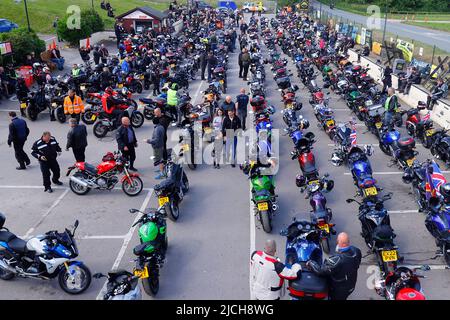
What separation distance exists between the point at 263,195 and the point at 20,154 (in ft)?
21.0

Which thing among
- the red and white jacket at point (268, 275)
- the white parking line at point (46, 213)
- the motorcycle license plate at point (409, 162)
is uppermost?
the red and white jacket at point (268, 275)

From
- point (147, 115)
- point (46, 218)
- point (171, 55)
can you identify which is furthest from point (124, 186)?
point (171, 55)

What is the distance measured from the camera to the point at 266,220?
7.97m

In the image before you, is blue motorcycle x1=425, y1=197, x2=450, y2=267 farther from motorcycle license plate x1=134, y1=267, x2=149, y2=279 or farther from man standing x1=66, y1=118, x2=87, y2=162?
man standing x1=66, y1=118, x2=87, y2=162

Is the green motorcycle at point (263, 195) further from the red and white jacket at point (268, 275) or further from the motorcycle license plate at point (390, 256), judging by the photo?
the red and white jacket at point (268, 275)

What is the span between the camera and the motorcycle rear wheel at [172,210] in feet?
27.3

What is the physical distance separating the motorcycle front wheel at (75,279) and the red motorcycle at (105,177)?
10.7 ft

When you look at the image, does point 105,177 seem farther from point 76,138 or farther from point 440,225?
point 440,225

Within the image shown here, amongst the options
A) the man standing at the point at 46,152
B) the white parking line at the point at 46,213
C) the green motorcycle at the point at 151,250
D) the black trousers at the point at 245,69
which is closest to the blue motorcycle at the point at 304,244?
the green motorcycle at the point at 151,250

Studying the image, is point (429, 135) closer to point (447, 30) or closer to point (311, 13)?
point (447, 30)

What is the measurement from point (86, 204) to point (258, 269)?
515 centimetres

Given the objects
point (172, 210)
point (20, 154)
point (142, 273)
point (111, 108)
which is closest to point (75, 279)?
point (142, 273)

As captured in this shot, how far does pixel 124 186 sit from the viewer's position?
31.4 feet

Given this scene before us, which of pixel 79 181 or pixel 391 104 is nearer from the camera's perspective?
pixel 79 181
